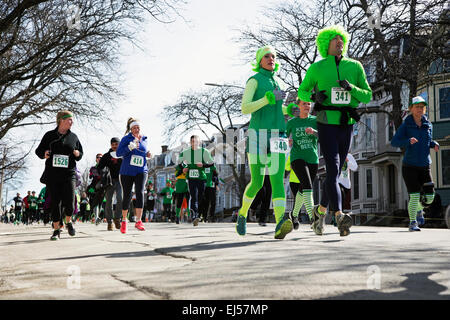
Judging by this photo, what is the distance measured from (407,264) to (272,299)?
1736 millimetres

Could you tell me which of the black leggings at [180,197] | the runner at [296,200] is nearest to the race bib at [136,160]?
the runner at [296,200]

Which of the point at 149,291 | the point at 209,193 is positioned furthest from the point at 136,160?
the point at 149,291

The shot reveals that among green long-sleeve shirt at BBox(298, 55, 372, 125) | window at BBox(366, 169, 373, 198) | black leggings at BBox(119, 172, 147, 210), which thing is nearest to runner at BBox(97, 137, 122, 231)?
black leggings at BBox(119, 172, 147, 210)

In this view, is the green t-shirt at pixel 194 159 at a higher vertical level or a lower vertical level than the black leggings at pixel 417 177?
higher

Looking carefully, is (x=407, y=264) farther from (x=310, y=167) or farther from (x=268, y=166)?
(x=310, y=167)

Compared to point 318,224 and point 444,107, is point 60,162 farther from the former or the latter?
point 444,107

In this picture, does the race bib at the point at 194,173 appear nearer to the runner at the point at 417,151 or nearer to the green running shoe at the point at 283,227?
the runner at the point at 417,151

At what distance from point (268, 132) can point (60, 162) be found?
3.75m

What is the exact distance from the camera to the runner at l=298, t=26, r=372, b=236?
6.59 m

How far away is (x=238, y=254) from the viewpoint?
4.98m

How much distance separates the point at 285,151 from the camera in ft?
22.2

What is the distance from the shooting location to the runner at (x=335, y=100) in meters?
6.59

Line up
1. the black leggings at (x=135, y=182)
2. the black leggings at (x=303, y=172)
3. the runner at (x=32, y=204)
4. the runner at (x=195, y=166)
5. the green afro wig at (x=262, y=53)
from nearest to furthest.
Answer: the green afro wig at (x=262, y=53) < the black leggings at (x=303, y=172) < the black leggings at (x=135, y=182) < the runner at (x=195, y=166) < the runner at (x=32, y=204)

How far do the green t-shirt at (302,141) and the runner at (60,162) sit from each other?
128 inches
